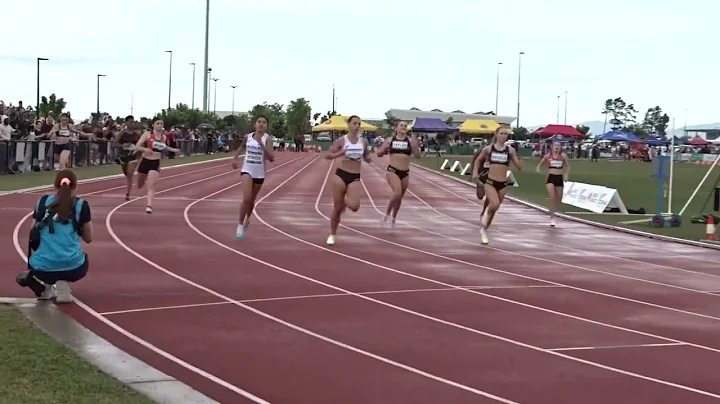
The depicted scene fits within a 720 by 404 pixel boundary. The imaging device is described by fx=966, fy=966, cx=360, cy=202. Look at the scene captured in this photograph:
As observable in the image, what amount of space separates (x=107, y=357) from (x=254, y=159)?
24.5ft

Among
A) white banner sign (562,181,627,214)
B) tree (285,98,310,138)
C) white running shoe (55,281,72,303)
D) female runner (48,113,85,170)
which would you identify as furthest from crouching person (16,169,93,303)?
tree (285,98,310,138)

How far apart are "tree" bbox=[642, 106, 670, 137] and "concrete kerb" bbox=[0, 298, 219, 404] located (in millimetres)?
172522

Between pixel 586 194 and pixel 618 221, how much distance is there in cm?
420

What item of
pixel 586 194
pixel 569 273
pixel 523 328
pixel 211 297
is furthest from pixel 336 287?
pixel 586 194

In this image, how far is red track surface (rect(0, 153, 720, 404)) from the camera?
6.69m

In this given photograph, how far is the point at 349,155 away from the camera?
14141 millimetres

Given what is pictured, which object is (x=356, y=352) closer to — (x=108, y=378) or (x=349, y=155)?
(x=108, y=378)

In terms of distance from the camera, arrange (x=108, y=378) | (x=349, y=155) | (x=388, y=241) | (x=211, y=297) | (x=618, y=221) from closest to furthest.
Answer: (x=108, y=378) → (x=211, y=297) → (x=349, y=155) → (x=388, y=241) → (x=618, y=221)

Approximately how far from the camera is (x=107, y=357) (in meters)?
6.81

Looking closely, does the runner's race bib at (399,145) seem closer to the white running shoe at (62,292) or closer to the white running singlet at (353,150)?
the white running singlet at (353,150)

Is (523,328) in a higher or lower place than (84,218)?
lower

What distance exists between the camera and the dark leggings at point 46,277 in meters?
8.62

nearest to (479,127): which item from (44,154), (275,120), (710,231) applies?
(275,120)

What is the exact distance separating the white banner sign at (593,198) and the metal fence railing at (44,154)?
10.4 meters
